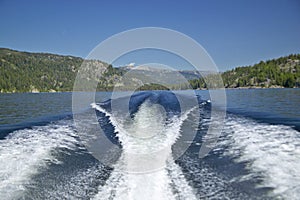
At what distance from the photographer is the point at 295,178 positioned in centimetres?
525

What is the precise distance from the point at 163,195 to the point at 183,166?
1.84 metres

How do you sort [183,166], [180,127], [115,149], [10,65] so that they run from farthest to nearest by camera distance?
[10,65], [180,127], [115,149], [183,166]

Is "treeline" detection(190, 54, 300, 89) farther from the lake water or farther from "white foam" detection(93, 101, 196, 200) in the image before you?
"white foam" detection(93, 101, 196, 200)

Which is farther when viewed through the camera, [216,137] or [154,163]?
[216,137]

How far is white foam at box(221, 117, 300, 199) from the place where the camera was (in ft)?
16.9

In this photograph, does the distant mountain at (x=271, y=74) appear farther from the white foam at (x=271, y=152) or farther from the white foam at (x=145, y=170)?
the white foam at (x=145, y=170)

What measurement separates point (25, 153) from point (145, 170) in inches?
153

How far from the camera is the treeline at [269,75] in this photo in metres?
115

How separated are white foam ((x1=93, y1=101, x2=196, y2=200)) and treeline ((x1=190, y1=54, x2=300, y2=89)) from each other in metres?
113

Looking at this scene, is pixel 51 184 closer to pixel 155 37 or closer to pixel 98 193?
pixel 98 193

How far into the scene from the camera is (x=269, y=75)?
431 ft

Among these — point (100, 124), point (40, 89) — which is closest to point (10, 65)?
point (40, 89)

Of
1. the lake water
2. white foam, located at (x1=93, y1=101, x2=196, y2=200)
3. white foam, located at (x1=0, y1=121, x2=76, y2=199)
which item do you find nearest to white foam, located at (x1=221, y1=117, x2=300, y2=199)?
the lake water

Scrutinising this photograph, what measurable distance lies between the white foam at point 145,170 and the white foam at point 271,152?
1790 millimetres
